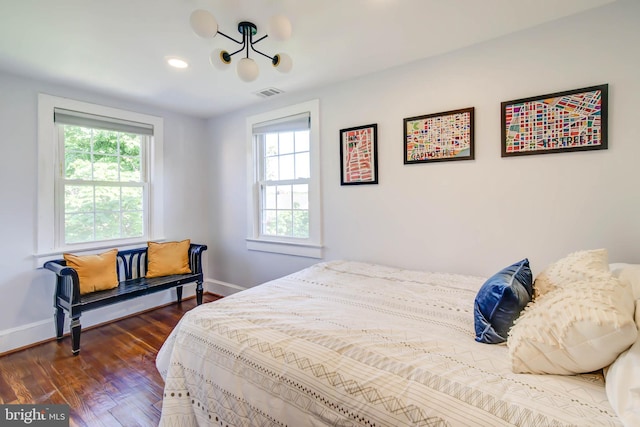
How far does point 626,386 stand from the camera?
0.75 metres

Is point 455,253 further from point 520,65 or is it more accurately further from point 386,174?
point 520,65

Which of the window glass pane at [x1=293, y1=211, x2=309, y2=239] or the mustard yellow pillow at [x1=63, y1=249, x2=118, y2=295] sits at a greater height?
the window glass pane at [x1=293, y1=211, x2=309, y2=239]

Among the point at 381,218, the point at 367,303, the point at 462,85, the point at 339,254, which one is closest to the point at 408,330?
the point at 367,303

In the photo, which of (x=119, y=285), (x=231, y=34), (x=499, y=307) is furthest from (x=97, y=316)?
(x=499, y=307)

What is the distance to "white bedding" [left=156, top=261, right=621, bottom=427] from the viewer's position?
2.84ft

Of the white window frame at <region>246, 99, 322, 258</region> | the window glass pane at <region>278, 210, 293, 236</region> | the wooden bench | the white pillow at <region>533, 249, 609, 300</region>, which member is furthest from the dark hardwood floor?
the white pillow at <region>533, 249, 609, 300</region>

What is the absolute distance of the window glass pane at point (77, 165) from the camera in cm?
294

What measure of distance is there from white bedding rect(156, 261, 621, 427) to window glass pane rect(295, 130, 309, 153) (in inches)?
71.0

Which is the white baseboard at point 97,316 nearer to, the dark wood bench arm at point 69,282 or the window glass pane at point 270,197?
the dark wood bench arm at point 69,282

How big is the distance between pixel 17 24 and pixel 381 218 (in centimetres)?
286

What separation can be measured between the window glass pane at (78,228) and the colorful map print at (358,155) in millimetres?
2711

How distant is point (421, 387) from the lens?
0.95 metres

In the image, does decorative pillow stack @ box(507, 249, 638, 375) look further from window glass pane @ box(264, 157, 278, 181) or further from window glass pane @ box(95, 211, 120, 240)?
window glass pane @ box(95, 211, 120, 240)

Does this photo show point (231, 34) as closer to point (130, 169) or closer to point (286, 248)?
point (286, 248)
